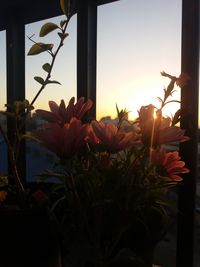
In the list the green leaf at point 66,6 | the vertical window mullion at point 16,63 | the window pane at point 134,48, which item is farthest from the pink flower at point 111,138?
the vertical window mullion at point 16,63

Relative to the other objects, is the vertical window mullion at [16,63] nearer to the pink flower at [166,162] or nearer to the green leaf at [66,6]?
the green leaf at [66,6]

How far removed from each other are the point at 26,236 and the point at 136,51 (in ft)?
2.67

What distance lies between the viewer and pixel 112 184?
700mm

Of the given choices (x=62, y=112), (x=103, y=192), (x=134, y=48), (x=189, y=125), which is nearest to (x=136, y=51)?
(x=134, y=48)

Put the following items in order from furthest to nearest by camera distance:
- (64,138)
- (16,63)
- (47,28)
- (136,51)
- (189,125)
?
(16,63) < (136,51) < (189,125) < (47,28) < (64,138)

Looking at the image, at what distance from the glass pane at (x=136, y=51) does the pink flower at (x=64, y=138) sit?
48 cm

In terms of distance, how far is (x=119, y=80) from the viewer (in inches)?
52.4

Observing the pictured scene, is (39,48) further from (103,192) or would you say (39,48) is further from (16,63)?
(16,63)

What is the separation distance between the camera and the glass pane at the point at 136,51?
3.92 feet

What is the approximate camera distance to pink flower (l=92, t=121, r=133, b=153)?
65 centimetres

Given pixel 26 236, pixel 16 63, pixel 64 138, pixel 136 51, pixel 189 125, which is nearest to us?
pixel 64 138

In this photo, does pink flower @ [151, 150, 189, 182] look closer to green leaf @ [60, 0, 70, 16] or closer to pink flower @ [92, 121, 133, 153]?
pink flower @ [92, 121, 133, 153]

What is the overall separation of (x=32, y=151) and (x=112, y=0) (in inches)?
30.3

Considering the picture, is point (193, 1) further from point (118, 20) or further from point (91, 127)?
point (91, 127)
